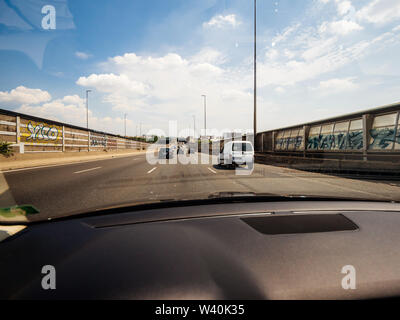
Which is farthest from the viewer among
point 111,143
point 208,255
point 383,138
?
point 111,143

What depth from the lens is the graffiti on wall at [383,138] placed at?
40.4 ft

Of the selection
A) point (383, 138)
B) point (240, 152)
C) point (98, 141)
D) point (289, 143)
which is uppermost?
point (98, 141)

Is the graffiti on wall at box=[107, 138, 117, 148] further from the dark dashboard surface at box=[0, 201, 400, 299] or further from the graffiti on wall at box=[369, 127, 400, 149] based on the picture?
the dark dashboard surface at box=[0, 201, 400, 299]

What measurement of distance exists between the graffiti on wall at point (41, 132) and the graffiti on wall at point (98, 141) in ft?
29.8

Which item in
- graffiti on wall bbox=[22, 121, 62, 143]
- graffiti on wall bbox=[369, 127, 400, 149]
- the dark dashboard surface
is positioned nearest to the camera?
the dark dashboard surface

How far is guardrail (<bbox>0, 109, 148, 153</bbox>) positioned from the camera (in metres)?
13.8

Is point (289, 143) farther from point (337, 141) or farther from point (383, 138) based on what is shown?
point (383, 138)

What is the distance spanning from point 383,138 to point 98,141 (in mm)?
33841

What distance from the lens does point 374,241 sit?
5.20 ft

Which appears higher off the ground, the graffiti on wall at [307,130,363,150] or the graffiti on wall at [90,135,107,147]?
the graffiti on wall at [90,135,107,147]

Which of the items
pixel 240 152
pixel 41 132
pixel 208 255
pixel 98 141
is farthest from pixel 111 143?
pixel 208 255

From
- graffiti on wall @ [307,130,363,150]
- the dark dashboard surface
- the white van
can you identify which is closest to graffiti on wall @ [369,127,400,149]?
graffiti on wall @ [307,130,363,150]

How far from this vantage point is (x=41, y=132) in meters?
17.3
